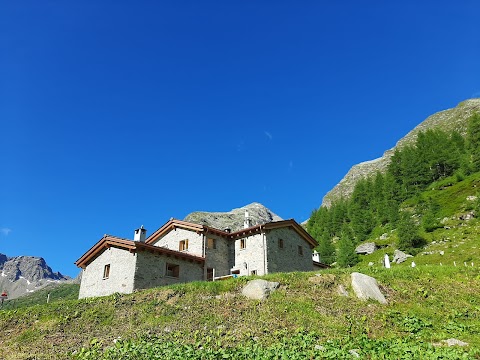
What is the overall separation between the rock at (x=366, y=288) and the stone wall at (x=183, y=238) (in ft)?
57.3

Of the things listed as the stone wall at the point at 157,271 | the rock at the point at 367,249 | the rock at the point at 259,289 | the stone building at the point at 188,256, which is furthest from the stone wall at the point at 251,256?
the rock at the point at 367,249

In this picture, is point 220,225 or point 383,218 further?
point 220,225

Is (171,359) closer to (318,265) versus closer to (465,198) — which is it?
(318,265)

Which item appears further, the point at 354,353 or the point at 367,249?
the point at 367,249

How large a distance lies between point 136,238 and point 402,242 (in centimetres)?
5139

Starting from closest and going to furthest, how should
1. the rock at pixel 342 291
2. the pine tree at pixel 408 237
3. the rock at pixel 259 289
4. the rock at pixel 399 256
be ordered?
the rock at pixel 259 289, the rock at pixel 342 291, the rock at pixel 399 256, the pine tree at pixel 408 237

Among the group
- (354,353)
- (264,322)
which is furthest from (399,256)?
(354,353)

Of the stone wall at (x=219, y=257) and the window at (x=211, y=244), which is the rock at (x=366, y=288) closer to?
the stone wall at (x=219, y=257)

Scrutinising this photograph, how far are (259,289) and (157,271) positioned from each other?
491 inches

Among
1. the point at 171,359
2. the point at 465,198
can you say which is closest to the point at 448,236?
the point at 465,198

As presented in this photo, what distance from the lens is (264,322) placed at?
19.2 m

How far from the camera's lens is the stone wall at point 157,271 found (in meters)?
31.0

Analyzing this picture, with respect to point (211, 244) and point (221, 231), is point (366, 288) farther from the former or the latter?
point (221, 231)

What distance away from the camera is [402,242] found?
67.1 m
